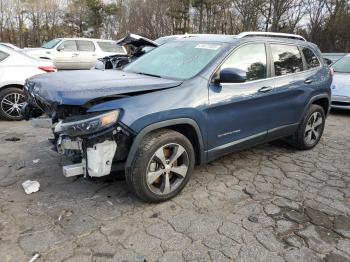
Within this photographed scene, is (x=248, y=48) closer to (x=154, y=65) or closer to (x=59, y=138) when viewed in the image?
(x=154, y=65)

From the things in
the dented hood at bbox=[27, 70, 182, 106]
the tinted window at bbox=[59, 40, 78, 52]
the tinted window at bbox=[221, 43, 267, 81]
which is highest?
the tinted window at bbox=[59, 40, 78, 52]

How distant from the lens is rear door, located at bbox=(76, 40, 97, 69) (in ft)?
50.0

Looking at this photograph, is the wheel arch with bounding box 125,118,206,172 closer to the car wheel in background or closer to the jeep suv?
the jeep suv

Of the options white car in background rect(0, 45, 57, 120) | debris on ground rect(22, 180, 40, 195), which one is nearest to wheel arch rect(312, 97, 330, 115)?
debris on ground rect(22, 180, 40, 195)

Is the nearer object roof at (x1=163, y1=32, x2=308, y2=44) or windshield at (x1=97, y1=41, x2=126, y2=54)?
roof at (x1=163, y1=32, x2=308, y2=44)

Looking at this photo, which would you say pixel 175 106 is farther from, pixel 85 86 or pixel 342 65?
pixel 342 65

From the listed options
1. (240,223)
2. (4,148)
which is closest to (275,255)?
(240,223)

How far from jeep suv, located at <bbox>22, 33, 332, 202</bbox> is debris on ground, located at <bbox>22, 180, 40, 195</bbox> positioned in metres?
0.52

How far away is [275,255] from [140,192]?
1.37m

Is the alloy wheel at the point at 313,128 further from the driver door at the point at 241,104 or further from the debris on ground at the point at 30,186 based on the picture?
the debris on ground at the point at 30,186

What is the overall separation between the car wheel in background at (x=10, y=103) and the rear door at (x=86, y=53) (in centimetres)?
869

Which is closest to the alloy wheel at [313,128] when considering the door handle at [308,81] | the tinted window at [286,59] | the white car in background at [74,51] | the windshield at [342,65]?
the door handle at [308,81]

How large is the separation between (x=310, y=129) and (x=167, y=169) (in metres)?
2.97

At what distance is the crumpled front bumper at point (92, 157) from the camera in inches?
127
